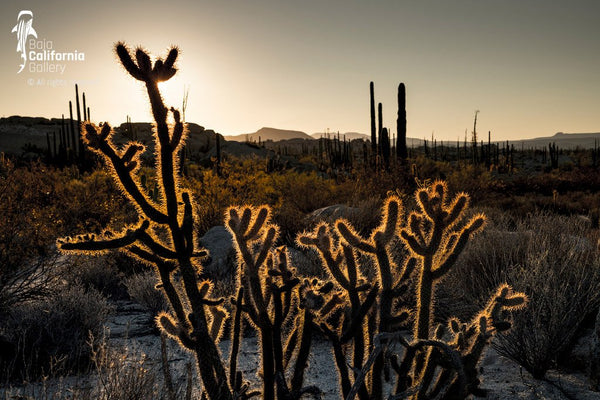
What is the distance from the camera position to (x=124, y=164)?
1386 millimetres

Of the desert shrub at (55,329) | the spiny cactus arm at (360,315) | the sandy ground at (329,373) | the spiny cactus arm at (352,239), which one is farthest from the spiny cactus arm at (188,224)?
the desert shrub at (55,329)

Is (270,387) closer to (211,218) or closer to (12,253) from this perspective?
(12,253)

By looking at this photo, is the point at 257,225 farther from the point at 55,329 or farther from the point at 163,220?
the point at 55,329

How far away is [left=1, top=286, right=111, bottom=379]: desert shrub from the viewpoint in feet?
12.2

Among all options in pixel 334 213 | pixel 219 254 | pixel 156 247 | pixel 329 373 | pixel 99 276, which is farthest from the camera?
pixel 334 213

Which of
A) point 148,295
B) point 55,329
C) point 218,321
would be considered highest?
point 218,321

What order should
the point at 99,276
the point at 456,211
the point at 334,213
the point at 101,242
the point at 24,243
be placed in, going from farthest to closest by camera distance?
the point at 334,213 < the point at 99,276 < the point at 24,243 < the point at 456,211 < the point at 101,242

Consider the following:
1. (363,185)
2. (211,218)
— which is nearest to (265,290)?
(211,218)

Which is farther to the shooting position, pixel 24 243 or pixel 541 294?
pixel 24 243

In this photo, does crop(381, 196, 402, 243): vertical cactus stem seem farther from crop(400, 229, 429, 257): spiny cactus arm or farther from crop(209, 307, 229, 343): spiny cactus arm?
crop(209, 307, 229, 343): spiny cactus arm

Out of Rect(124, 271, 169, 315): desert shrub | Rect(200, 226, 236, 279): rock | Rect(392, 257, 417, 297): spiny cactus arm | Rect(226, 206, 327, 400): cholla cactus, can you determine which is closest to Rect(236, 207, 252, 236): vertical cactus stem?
Rect(226, 206, 327, 400): cholla cactus

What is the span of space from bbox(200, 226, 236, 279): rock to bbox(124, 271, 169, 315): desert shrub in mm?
700

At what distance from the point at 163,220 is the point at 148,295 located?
4416mm

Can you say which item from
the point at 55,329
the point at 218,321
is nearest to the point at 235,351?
the point at 218,321
